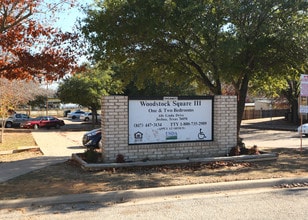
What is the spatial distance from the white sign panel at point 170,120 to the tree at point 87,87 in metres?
25.1

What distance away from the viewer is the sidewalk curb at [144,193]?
22.3 feet

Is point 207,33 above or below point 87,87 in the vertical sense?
below

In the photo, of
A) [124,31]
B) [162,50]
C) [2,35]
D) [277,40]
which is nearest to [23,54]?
[2,35]

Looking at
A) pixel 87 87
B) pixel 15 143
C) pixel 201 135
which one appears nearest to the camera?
pixel 201 135

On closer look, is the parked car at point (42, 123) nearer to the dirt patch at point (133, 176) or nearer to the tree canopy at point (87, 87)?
the tree canopy at point (87, 87)

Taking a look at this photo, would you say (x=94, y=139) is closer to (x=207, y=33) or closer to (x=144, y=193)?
(x=207, y=33)

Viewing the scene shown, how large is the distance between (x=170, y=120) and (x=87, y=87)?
87.3 feet

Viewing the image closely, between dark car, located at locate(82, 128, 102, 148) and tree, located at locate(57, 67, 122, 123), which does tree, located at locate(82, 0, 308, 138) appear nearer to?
dark car, located at locate(82, 128, 102, 148)

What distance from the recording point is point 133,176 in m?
9.02

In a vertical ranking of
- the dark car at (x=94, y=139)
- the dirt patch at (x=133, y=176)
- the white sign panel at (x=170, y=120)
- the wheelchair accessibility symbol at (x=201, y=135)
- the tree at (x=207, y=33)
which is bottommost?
the dirt patch at (x=133, y=176)

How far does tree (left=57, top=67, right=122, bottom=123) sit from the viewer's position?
120ft

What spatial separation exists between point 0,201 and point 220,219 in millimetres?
3819

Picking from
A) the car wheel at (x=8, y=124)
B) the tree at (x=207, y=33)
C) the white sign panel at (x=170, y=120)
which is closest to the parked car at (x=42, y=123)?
the car wheel at (x=8, y=124)

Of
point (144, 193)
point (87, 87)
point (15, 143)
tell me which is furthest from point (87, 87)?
point (144, 193)
